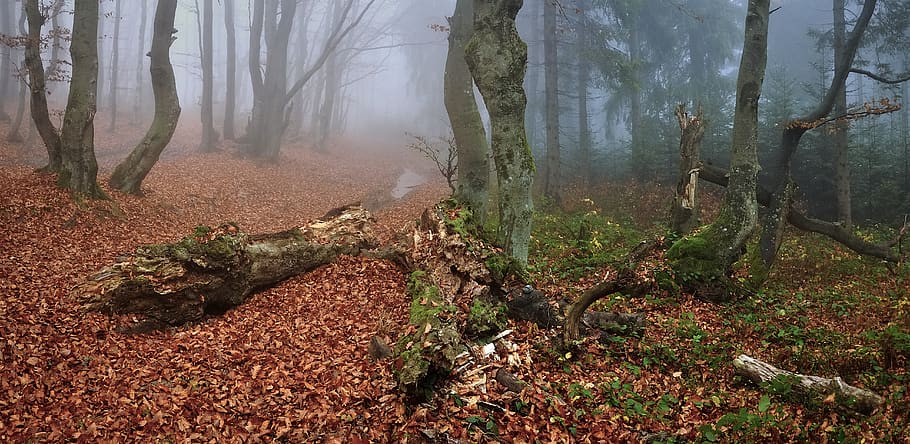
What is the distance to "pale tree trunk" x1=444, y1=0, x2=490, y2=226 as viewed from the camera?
1093 centimetres

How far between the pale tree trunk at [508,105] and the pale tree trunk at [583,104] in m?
11.1

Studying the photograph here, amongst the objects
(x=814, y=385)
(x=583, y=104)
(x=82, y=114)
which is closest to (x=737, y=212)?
(x=814, y=385)

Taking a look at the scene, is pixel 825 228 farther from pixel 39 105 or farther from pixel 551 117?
pixel 39 105

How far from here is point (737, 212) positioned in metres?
8.20

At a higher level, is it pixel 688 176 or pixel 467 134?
pixel 467 134

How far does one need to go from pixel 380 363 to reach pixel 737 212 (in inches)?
247

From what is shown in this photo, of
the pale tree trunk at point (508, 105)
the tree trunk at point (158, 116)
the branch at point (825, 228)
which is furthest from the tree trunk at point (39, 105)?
the branch at point (825, 228)

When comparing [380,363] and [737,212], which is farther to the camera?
[737,212]

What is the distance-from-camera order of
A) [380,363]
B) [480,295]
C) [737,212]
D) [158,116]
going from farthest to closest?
[158,116], [737,212], [480,295], [380,363]

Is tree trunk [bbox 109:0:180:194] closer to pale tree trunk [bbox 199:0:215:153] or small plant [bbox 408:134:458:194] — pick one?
small plant [bbox 408:134:458:194]

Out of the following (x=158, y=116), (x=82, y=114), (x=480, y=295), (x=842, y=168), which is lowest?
(x=480, y=295)

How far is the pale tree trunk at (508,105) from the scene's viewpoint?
8031mm

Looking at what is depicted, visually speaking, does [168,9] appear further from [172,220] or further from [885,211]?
[885,211]

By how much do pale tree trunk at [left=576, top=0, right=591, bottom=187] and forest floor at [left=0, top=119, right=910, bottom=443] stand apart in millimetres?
11553
